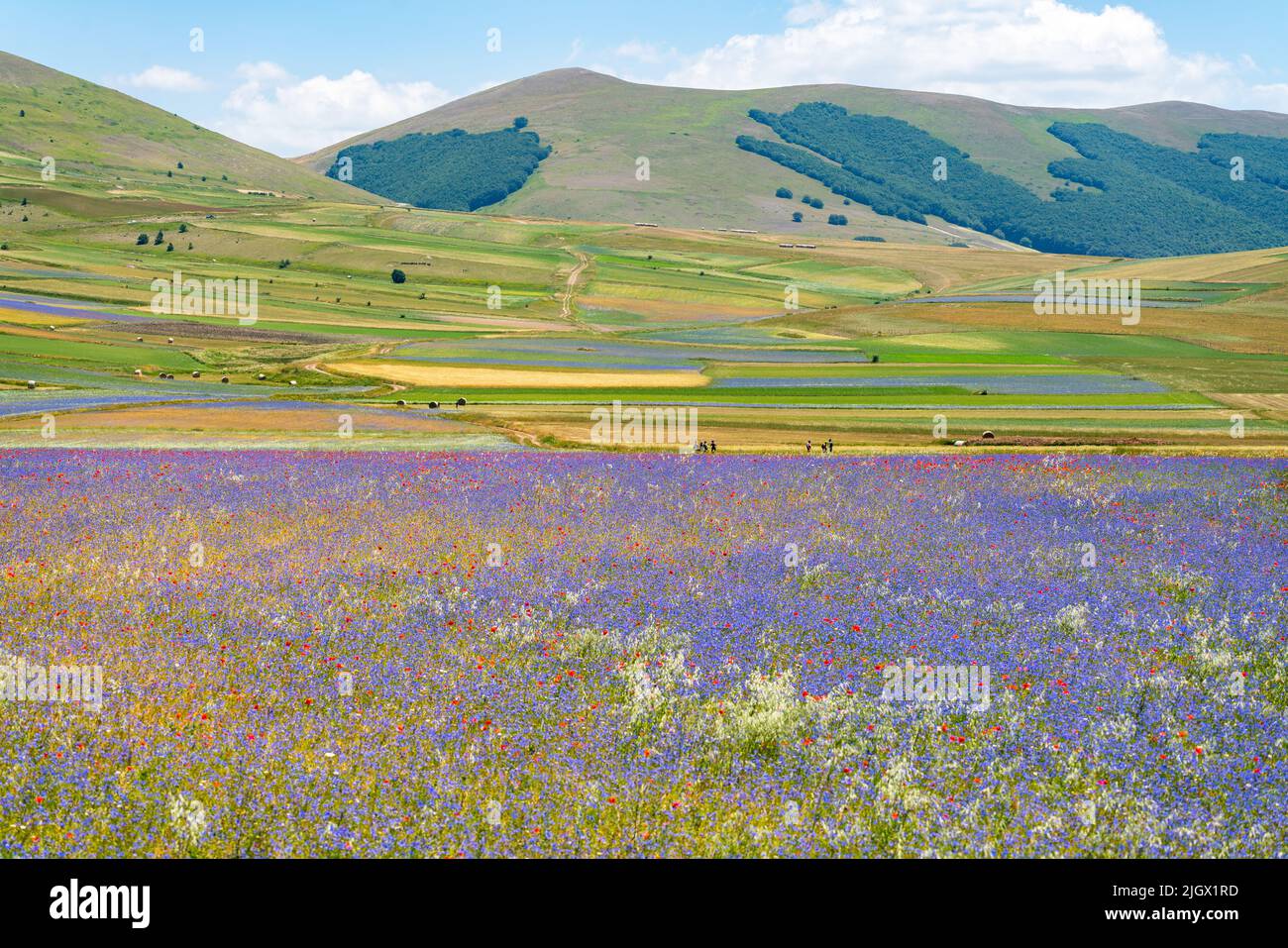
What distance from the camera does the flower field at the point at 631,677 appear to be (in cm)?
967

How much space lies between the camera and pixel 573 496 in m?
25.4

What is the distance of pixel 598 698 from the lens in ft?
41.2

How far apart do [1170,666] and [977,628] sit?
269cm

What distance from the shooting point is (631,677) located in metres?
13.1

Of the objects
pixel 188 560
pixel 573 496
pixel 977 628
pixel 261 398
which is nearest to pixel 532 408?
pixel 261 398

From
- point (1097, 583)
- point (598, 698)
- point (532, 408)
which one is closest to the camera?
point (598, 698)

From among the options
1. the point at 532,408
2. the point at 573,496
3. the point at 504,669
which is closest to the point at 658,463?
the point at 573,496

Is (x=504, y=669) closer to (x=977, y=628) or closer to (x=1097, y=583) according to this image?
(x=977, y=628)

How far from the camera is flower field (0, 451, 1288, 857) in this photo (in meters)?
9.67

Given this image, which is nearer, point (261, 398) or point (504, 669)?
point (504, 669)
